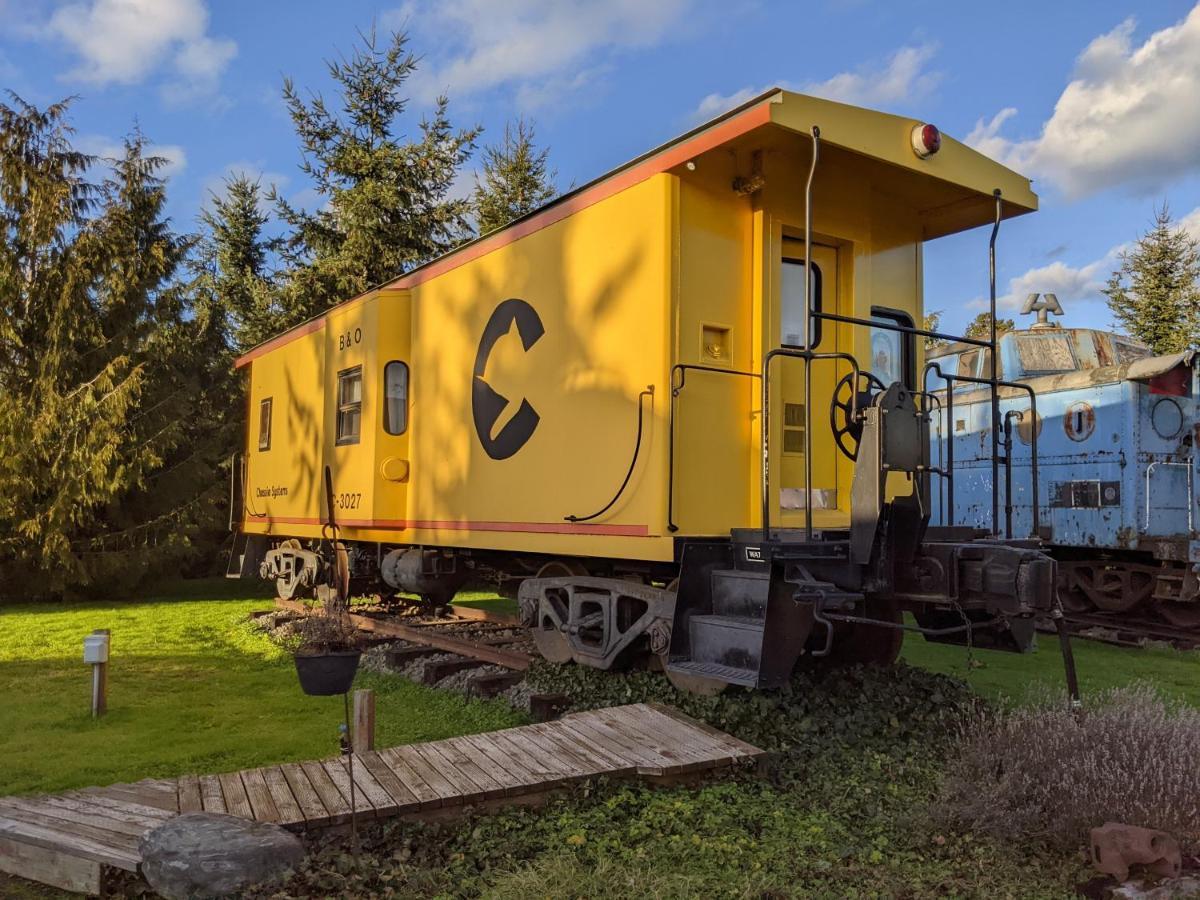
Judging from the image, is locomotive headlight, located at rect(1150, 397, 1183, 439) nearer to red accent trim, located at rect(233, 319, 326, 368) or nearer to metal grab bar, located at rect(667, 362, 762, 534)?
metal grab bar, located at rect(667, 362, 762, 534)

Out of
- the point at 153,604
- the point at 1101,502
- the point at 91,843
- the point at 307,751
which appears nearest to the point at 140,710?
the point at 307,751

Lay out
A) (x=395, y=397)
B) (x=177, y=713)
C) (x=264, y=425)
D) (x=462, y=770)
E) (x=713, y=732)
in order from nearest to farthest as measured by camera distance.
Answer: (x=462, y=770) → (x=713, y=732) → (x=177, y=713) → (x=395, y=397) → (x=264, y=425)

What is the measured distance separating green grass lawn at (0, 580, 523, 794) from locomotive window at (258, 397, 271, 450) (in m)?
2.98

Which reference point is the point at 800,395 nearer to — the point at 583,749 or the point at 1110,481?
the point at 583,749

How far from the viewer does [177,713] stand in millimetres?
6426

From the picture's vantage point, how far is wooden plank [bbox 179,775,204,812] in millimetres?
3922

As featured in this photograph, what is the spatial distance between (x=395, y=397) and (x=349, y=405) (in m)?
0.85

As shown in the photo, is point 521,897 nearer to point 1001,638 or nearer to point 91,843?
point 91,843

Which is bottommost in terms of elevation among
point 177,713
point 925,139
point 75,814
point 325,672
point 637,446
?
point 177,713

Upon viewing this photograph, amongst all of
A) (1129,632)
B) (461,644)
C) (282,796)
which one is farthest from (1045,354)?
(282,796)

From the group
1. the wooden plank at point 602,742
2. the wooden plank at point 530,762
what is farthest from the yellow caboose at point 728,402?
the wooden plank at point 530,762

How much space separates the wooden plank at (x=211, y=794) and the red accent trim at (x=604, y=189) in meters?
3.96

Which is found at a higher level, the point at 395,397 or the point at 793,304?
the point at 793,304

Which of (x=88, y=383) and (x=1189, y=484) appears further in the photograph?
(x=88, y=383)
